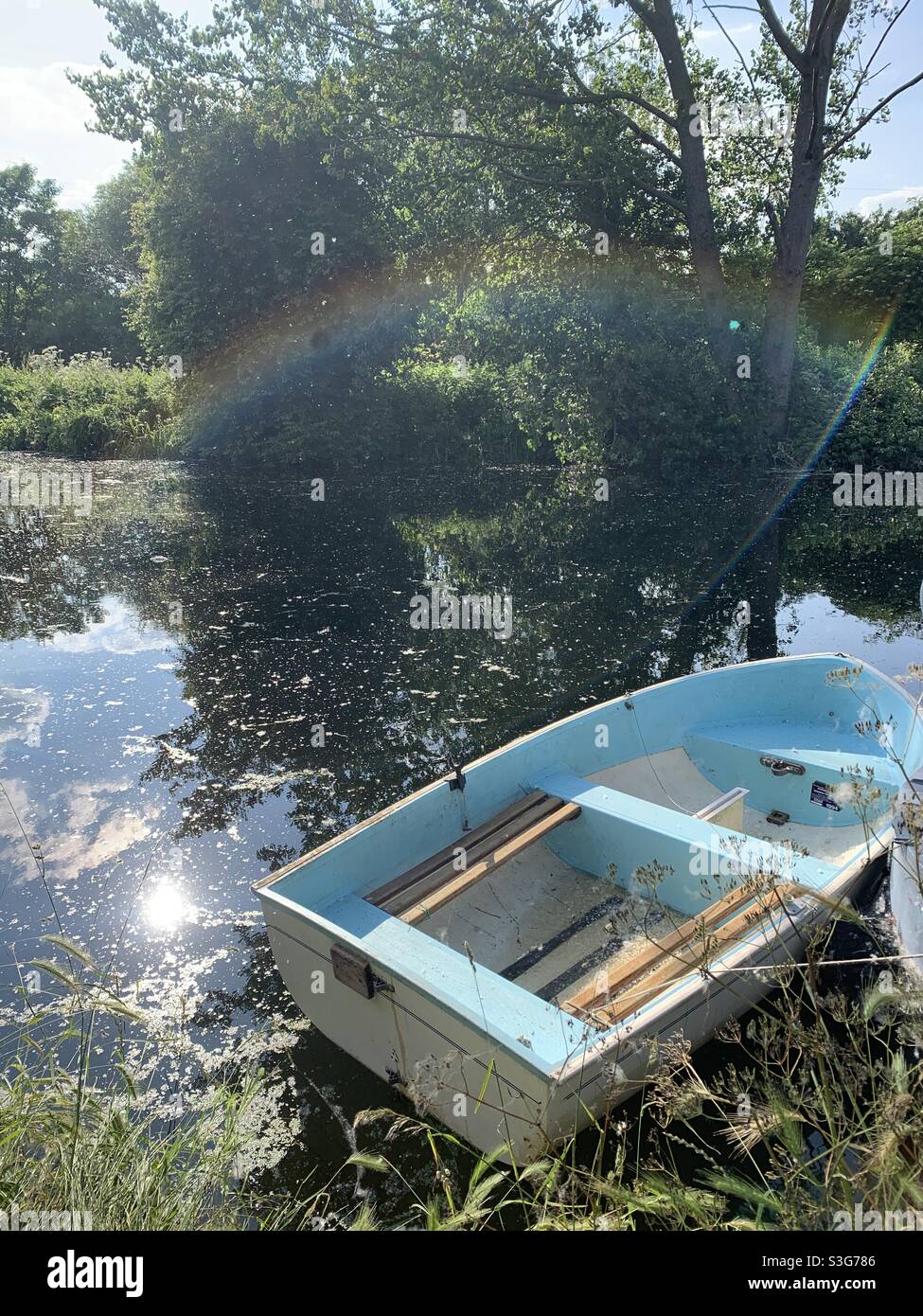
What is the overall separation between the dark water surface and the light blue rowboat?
621 millimetres

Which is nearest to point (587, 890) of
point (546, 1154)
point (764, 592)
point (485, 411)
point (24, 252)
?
point (546, 1154)

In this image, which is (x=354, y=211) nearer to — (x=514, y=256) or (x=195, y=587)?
(x=514, y=256)

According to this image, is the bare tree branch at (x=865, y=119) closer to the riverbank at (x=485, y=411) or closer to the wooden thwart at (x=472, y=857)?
the riverbank at (x=485, y=411)

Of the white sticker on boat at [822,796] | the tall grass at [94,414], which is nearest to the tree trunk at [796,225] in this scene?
the white sticker on boat at [822,796]

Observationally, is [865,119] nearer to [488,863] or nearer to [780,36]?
[780,36]

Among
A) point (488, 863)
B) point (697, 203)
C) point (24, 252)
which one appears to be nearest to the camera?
point (488, 863)

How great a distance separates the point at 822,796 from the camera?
16.7ft

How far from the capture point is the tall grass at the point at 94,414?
22.1 meters

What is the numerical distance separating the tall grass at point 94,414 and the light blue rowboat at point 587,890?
19.1m

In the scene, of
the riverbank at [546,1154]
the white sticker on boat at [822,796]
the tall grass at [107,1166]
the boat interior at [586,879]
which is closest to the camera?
the riverbank at [546,1154]

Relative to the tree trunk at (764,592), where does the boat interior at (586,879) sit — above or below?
below

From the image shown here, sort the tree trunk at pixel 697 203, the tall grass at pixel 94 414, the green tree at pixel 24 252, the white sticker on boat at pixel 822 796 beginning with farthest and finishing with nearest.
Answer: the green tree at pixel 24 252, the tall grass at pixel 94 414, the tree trunk at pixel 697 203, the white sticker on boat at pixel 822 796

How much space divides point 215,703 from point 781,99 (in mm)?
16401

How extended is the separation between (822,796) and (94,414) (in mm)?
21324
